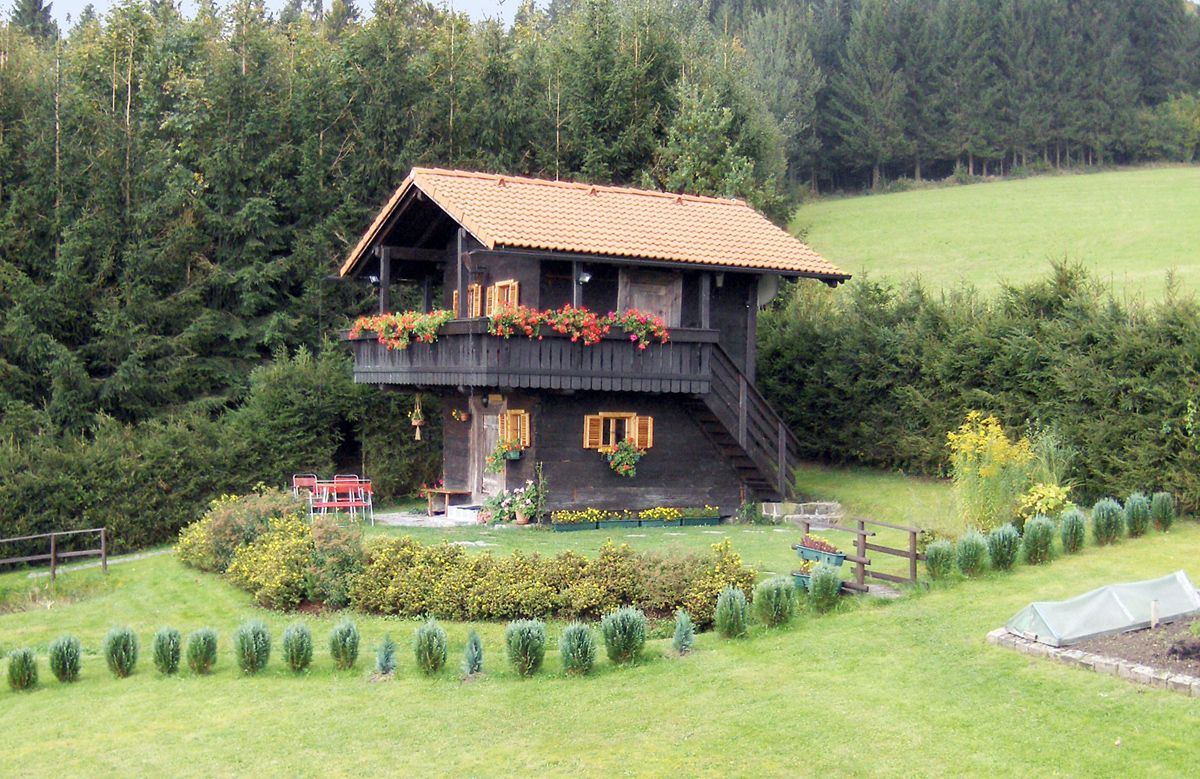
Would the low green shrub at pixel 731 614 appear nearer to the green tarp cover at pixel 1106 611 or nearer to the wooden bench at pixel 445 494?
the green tarp cover at pixel 1106 611

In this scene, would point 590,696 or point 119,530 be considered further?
point 119,530

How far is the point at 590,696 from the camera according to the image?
12.5 meters

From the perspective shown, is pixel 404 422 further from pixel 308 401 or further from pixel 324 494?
pixel 324 494

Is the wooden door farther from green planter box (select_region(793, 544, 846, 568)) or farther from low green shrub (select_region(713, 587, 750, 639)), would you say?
low green shrub (select_region(713, 587, 750, 639))

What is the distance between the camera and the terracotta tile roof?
22859 mm

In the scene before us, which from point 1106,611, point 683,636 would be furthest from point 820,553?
point 1106,611

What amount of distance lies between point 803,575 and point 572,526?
8459 millimetres

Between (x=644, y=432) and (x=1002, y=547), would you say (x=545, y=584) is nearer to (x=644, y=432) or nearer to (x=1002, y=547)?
(x=1002, y=547)

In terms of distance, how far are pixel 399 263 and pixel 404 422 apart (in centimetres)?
372

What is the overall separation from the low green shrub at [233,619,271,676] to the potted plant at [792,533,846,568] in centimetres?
685

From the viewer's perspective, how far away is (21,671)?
46.9 feet

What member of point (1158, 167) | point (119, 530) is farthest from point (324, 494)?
point (1158, 167)

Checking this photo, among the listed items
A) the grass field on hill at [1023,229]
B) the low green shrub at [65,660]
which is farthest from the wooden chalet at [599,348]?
the grass field on hill at [1023,229]

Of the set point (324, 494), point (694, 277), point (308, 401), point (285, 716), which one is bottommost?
point (285, 716)
